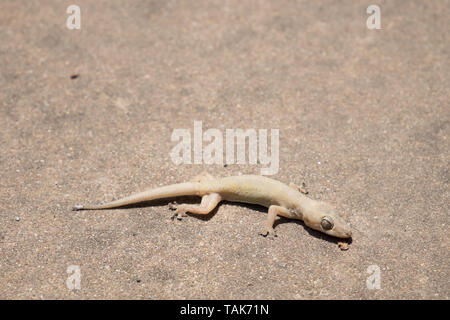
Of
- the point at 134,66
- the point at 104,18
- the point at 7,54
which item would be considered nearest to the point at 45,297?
the point at 134,66

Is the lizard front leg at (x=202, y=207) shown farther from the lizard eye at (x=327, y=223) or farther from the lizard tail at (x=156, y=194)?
the lizard eye at (x=327, y=223)

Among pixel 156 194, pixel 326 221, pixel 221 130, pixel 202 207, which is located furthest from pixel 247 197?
pixel 221 130

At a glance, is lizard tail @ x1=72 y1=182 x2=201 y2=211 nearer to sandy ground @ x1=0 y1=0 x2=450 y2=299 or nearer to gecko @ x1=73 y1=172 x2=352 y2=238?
gecko @ x1=73 y1=172 x2=352 y2=238

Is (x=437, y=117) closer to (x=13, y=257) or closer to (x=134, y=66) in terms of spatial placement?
(x=134, y=66)

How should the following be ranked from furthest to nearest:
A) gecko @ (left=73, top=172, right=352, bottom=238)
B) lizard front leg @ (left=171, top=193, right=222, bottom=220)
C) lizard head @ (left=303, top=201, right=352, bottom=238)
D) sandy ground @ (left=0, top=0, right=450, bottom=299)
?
lizard front leg @ (left=171, top=193, right=222, bottom=220) → gecko @ (left=73, top=172, right=352, bottom=238) → lizard head @ (left=303, top=201, right=352, bottom=238) → sandy ground @ (left=0, top=0, right=450, bottom=299)

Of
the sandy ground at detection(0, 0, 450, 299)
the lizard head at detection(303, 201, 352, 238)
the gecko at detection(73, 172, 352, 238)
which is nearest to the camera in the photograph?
the sandy ground at detection(0, 0, 450, 299)

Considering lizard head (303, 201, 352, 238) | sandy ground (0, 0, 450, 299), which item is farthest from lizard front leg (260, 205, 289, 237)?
lizard head (303, 201, 352, 238)

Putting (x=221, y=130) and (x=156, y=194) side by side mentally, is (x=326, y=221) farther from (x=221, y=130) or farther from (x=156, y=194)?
(x=221, y=130)

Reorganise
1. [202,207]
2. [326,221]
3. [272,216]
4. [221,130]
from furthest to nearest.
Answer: [221,130]
[202,207]
[272,216]
[326,221]

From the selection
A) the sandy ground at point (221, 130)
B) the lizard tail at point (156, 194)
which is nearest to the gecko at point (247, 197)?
the lizard tail at point (156, 194)
